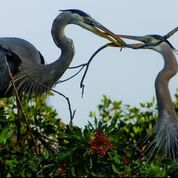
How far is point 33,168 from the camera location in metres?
4.74

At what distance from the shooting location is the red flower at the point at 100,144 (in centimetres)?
461

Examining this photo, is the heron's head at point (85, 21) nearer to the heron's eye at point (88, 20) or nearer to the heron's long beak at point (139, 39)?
the heron's eye at point (88, 20)

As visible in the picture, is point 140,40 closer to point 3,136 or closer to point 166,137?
point 166,137

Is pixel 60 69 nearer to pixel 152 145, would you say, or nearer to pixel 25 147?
pixel 152 145

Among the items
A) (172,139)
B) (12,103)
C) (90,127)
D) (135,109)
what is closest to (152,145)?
(172,139)

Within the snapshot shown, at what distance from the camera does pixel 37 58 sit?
9.54 meters

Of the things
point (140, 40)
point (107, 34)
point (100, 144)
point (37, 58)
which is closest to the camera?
point (100, 144)

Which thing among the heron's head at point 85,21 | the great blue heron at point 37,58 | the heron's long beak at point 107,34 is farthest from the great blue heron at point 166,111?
the heron's head at point 85,21

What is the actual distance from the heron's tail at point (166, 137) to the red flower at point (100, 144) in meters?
2.61

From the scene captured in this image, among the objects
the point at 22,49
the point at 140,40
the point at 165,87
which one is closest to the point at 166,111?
the point at 165,87

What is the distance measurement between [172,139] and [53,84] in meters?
2.23

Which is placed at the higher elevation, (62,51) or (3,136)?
(62,51)

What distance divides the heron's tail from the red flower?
2.61m

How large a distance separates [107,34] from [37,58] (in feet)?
2.56
